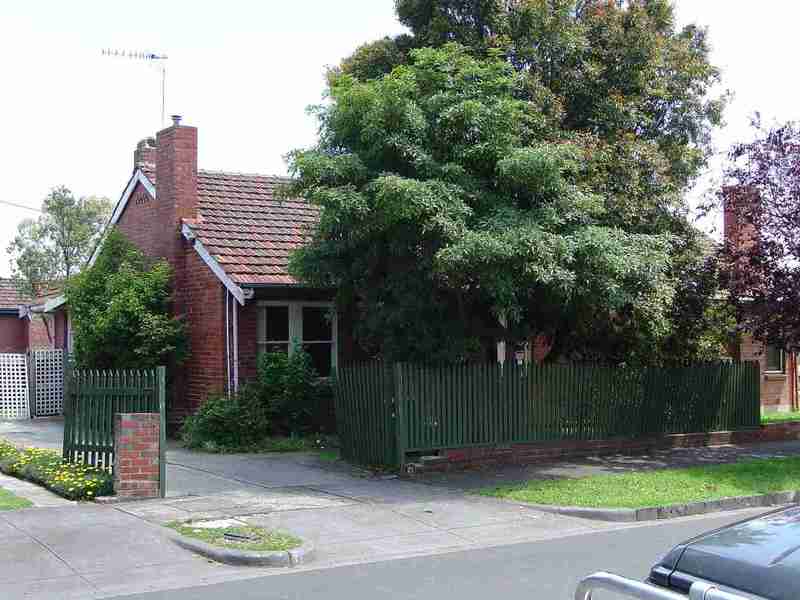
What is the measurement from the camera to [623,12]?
16.4 meters

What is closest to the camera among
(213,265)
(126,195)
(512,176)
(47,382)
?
(512,176)

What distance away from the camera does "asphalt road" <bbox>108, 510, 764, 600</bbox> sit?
25.2 feet

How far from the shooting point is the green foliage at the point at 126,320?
18281 millimetres

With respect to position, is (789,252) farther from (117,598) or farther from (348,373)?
(117,598)

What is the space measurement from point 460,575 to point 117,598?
293 cm

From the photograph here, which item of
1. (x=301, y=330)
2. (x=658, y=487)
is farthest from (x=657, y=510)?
(x=301, y=330)

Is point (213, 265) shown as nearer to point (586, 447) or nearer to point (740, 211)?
point (586, 447)

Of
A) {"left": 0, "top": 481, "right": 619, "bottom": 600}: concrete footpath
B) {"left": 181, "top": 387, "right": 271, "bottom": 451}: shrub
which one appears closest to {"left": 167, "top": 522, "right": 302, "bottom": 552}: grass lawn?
{"left": 0, "top": 481, "right": 619, "bottom": 600}: concrete footpath

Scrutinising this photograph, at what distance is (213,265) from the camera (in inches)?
693

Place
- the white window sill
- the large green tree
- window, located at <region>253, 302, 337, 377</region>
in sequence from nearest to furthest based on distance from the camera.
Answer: the large green tree
window, located at <region>253, 302, 337, 377</region>
the white window sill

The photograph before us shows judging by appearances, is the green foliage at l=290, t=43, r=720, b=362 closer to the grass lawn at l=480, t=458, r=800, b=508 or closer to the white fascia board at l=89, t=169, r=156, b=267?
the grass lawn at l=480, t=458, r=800, b=508

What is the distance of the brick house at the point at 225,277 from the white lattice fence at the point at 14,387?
5.44 metres

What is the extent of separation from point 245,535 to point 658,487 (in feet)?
19.9

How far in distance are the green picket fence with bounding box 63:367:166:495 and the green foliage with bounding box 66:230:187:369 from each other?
5456 millimetres
